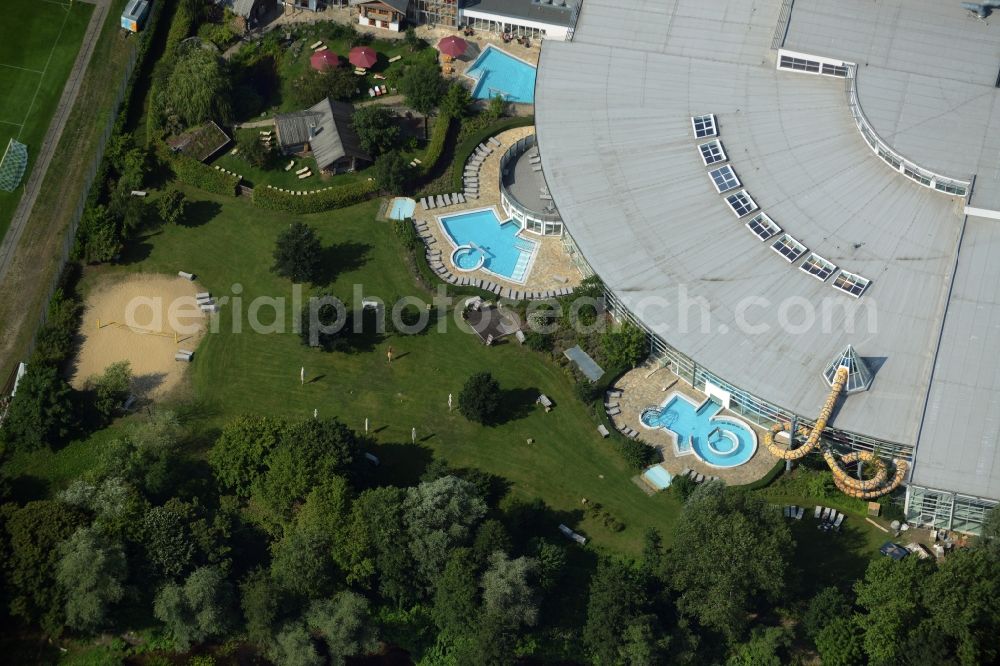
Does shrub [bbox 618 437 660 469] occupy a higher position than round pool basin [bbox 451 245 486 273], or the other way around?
round pool basin [bbox 451 245 486 273]

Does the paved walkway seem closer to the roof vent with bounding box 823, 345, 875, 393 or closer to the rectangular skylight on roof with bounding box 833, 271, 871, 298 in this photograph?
the roof vent with bounding box 823, 345, 875, 393

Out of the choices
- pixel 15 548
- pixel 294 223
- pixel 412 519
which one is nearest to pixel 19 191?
pixel 294 223

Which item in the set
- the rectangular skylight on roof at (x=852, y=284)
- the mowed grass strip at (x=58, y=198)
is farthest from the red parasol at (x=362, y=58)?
the rectangular skylight on roof at (x=852, y=284)

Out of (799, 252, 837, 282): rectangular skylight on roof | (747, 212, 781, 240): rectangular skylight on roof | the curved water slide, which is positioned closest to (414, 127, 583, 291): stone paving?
(747, 212, 781, 240): rectangular skylight on roof

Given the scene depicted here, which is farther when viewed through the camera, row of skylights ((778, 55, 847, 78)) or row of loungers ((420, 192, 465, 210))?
row of loungers ((420, 192, 465, 210))

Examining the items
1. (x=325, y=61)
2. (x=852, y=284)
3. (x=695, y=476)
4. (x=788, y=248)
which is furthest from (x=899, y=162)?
(x=325, y=61)

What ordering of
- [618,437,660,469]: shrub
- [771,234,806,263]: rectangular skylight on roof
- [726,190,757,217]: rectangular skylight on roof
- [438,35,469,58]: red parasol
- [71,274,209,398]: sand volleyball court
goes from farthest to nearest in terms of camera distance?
[438,35,469,58]: red parasol → [71,274,209,398]: sand volleyball court → [726,190,757,217]: rectangular skylight on roof → [771,234,806,263]: rectangular skylight on roof → [618,437,660,469]: shrub

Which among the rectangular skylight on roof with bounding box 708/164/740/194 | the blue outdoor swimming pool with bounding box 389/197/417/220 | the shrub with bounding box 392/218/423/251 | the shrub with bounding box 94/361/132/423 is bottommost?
the shrub with bounding box 94/361/132/423
